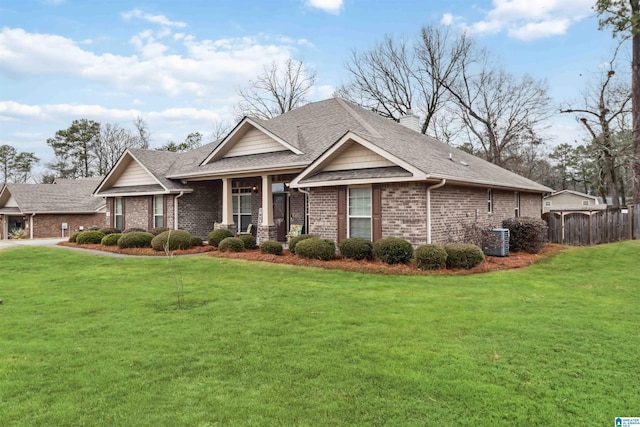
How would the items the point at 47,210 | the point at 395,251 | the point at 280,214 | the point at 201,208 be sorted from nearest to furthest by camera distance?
the point at 395,251 → the point at 280,214 → the point at 201,208 → the point at 47,210

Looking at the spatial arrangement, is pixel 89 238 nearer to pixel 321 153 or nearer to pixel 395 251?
pixel 321 153

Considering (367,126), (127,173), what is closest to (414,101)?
(367,126)

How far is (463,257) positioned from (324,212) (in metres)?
4.82

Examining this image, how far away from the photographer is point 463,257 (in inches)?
420

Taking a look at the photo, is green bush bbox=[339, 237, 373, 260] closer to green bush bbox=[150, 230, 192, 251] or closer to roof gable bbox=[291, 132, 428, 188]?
roof gable bbox=[291, 132, 428, 188]

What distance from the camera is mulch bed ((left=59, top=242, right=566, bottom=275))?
412 inches

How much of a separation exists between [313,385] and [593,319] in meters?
4.81

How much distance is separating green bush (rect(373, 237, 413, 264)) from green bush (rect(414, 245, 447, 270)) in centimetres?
49

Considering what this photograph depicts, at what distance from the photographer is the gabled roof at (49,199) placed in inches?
1180

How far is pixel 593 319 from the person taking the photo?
6121mm

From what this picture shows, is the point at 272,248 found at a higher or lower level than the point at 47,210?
lower

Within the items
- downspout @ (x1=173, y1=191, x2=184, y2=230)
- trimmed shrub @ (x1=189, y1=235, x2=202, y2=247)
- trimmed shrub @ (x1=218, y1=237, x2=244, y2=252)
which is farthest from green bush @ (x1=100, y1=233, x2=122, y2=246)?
trimmed shrub @ (x1=218, y1=237, x2=244, y2=252)

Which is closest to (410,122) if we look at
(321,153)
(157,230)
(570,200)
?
(321,153)

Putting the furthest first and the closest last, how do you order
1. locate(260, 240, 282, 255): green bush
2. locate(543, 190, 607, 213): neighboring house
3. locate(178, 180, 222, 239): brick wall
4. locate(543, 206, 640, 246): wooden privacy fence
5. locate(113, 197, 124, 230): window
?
locate(543, 190, 607, 213): neighboring house → locate(113, 197, 124, 230): window → locate(178, 180, 222, 239): brick wall → locate(543, 206, 640, 246): wooden privacy fence → locate(260, 240, 282, 255): green bush
